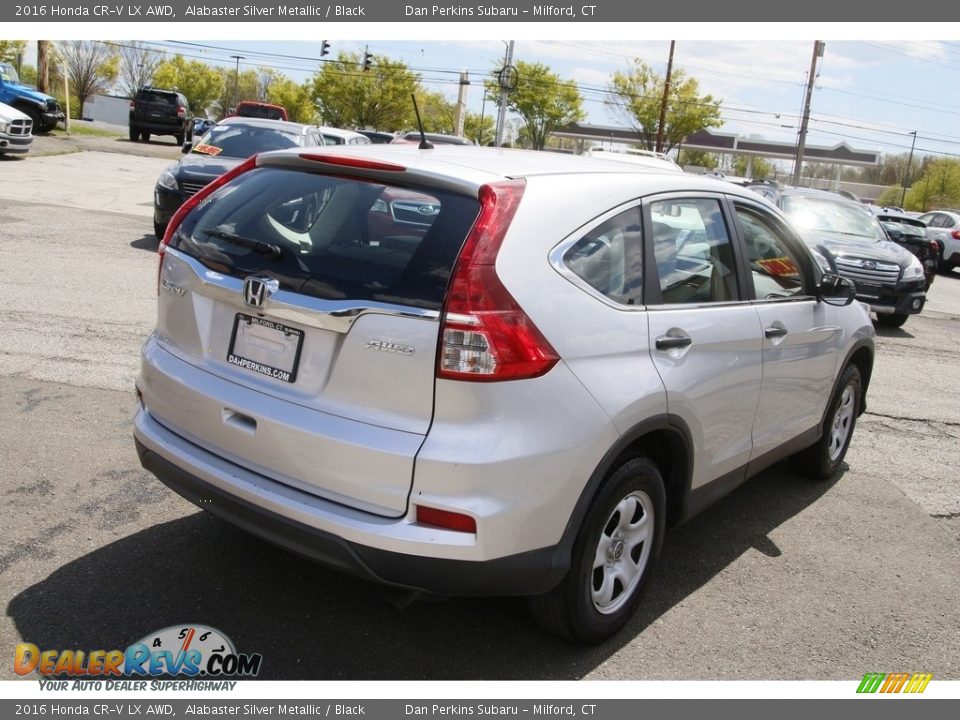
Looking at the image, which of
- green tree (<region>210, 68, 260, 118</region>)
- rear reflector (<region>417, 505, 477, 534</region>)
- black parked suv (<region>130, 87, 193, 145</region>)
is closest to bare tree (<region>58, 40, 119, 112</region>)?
green tree (<region>210, 68, 260, 118</region>)

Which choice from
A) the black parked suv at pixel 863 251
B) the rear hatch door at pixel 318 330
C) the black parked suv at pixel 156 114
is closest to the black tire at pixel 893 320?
the black parked suv at pixel 863 251

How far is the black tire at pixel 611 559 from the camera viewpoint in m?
3.22

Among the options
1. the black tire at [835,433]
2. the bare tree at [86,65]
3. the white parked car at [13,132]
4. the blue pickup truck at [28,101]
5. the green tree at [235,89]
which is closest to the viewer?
the black tire at [835,433]

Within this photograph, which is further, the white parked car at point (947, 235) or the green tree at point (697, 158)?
the green tree at point (697, 158)

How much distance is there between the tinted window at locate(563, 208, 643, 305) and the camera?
10.6 feet

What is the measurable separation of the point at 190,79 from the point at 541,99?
40.6 metres

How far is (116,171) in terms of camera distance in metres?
22.4

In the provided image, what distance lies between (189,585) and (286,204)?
157 centimetres

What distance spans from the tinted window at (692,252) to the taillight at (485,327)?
3.03 feet

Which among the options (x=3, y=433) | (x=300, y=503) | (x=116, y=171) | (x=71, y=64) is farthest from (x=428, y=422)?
(x=71, y=64)

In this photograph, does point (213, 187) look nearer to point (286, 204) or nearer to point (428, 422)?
point (286, 204)

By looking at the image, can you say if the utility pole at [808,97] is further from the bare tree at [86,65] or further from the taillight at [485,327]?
the bare tree at [86,65]

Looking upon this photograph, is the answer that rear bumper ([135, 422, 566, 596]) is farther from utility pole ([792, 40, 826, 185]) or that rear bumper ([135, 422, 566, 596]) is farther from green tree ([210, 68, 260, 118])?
green tree ([210, 68, 260, 118])

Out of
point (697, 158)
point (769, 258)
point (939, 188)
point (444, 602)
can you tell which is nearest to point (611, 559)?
point (444, 602)
